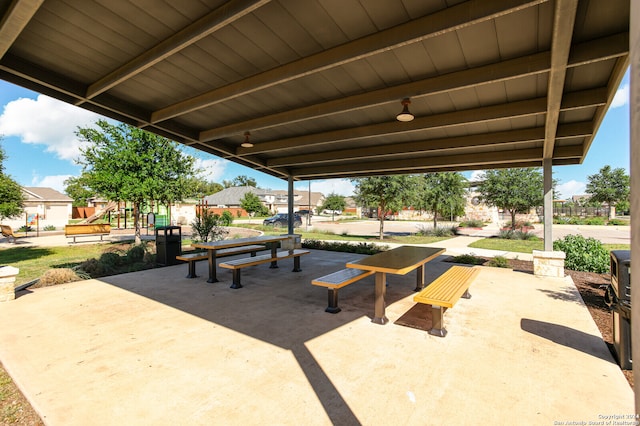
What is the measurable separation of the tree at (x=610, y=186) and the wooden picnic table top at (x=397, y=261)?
4391 centimetres

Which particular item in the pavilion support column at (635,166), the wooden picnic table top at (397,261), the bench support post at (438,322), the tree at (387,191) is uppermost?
the tree at (387,191)

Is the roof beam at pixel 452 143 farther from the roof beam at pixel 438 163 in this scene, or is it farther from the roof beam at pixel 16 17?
the roof beam at pixel 16 17

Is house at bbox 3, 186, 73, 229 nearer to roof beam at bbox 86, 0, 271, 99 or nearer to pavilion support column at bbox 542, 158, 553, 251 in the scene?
roof beam at bbox 86, 0, 271, 99

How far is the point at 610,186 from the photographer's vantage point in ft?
128

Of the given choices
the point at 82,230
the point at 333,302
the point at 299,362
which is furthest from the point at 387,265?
the point at 82,230

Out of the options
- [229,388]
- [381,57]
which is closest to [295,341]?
[229,388]

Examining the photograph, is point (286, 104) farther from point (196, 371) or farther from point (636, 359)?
point (636, 359)

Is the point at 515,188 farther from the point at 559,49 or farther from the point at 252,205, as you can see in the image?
the point at 252,205

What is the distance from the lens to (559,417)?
112 inches

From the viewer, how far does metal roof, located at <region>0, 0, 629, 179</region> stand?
376 centimetres

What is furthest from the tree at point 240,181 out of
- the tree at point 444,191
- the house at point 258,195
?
the tree at point 444,191

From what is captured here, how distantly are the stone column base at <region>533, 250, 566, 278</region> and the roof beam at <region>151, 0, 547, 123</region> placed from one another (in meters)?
6.70

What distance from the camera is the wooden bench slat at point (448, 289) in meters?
4.23

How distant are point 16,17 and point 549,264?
10.7m
